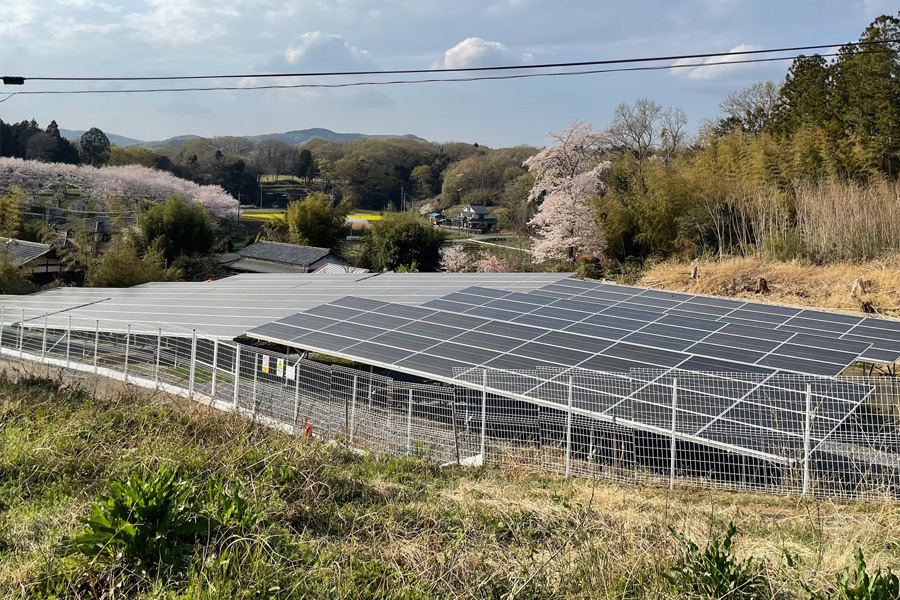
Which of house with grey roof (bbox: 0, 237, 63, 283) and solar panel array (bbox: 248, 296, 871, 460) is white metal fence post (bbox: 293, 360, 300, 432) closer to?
solar panel array (bbox: 248, 296, 871, 460)

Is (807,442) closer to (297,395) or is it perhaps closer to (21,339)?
(297,395)

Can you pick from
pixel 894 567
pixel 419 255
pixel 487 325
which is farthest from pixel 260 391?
pixel 419 255

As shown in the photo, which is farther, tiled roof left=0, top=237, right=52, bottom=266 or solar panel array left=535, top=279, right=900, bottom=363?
tiled roof left=0, top=237, right=52, bottom=266

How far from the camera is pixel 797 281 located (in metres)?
18.8

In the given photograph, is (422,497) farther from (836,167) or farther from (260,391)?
(836,167)

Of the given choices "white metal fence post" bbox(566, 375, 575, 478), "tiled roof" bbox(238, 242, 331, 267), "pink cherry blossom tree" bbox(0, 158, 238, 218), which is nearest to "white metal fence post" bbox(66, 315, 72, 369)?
"white metal fence post" bbox(566, 375, 575, 478)

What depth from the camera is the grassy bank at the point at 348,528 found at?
11.2 feet

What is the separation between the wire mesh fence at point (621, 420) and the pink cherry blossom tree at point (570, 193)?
17639 millimetres

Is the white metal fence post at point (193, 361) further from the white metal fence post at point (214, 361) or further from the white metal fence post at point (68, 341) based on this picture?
the white metal fence post at point (68, 341)

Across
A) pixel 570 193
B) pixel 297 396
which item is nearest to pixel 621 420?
pixel 297 396

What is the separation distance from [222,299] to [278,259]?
841 inches

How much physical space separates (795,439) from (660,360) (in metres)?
3.20

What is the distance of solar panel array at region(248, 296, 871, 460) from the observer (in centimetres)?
796

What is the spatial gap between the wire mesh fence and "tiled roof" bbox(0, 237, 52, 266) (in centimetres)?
2039
